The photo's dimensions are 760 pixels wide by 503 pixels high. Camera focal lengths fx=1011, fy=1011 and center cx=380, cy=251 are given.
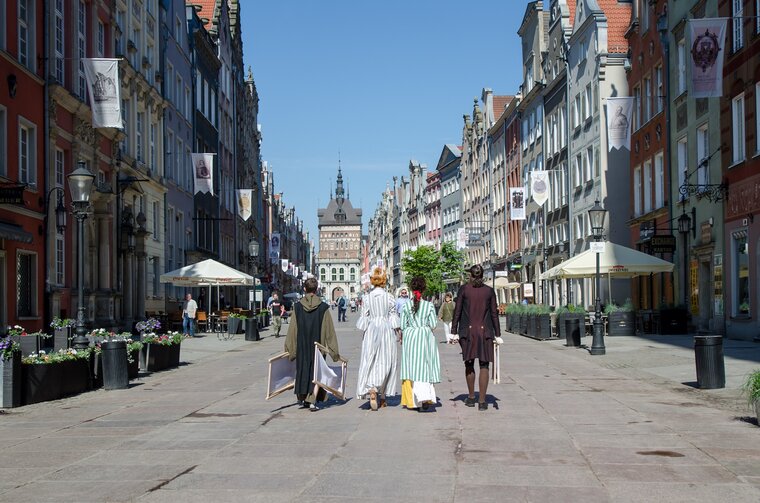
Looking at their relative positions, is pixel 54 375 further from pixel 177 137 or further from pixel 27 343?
pixel 177 137

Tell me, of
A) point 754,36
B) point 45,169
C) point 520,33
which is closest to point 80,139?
point 45,169

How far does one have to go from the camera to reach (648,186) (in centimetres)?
3812

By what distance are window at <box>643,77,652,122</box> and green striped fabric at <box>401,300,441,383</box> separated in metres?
26.3

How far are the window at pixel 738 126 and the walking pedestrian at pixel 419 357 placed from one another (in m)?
16.7

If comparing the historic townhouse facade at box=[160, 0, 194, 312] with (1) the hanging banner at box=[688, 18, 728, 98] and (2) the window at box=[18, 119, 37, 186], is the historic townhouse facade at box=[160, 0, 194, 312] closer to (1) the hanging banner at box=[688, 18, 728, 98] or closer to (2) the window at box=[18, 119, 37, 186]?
(2) the window at box=[18, 119, 37, 186]

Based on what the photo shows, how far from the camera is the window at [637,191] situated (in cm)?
→ 3975

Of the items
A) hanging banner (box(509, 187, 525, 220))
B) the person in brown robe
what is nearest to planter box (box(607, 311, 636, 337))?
the person in brown robe

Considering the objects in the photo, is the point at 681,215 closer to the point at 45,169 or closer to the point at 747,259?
the point at 747,259

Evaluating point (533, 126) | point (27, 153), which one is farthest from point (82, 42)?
point (533, 126)

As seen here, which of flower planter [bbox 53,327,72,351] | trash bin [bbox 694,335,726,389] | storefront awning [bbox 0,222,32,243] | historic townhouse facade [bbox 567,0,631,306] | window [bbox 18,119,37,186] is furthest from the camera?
historic townhouse facade [bbox 567,0,631,306]

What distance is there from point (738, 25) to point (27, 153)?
745 inches

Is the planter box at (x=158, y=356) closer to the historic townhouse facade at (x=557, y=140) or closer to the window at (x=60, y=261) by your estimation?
the window at (x=60, y=261)

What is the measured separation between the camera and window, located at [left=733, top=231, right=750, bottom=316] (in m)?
26.9

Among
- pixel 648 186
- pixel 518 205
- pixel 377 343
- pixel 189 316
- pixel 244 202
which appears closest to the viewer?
pixel 377 343
